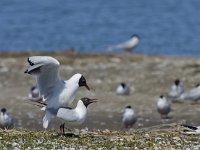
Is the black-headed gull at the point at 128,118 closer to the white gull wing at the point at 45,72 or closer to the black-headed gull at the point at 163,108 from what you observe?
the black-headed gull at the point at 163,108

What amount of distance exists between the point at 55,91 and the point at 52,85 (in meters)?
0.10

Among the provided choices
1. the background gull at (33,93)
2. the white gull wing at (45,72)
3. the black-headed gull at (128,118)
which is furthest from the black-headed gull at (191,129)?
the background gull at (33,93)

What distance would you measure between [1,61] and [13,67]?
27.4 inches

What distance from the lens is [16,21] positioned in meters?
45.5

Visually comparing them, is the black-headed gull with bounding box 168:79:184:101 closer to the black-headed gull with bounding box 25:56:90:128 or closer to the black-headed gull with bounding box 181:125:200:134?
the black-headed gull with bounding box 181:125:200:134

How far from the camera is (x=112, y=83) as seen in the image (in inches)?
936

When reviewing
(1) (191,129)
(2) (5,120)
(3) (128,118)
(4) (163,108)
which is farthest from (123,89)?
(1) (191,129)

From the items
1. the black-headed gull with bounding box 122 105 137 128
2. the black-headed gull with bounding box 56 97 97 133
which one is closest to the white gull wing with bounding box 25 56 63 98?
the black-headed gull with bounding box 56 97 97 133

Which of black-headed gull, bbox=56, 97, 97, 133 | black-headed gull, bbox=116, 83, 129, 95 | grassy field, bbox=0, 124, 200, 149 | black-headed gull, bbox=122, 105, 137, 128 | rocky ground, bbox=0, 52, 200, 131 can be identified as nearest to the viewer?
grassy field, bbox=0, 124, 200, 149

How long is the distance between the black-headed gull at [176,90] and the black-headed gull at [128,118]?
241 centimetres

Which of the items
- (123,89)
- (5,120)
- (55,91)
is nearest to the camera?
(55,91)

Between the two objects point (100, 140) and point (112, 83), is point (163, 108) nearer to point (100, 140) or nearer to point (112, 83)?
point (112, 83)

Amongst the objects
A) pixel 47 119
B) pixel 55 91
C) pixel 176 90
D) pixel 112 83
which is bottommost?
pixel 47 119

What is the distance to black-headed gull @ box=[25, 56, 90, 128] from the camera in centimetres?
1328
